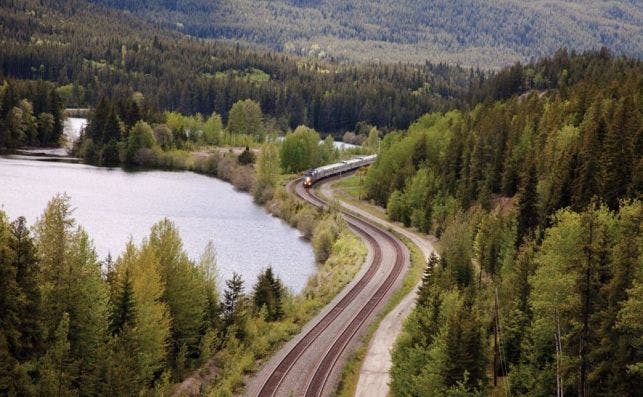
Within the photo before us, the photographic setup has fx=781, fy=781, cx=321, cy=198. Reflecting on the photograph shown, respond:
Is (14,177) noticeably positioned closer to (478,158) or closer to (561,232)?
(478,158)

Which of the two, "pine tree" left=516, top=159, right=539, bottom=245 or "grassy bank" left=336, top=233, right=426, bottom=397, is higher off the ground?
"pine tree" left=516, top=159, right=539, bottom=245

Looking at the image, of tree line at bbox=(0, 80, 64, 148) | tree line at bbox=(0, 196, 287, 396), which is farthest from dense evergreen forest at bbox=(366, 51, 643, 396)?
tree line at bbox=(0, 80, 64, 148)

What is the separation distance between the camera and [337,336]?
6072 cm

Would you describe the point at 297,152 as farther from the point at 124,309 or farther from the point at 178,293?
the point at 124,309

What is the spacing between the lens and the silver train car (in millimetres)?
142100

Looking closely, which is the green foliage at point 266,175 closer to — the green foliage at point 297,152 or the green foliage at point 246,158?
Result: the green foliage at point 246,158

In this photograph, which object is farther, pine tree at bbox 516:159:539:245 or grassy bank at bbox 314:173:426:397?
pine tree at bbox 516:159:539:245

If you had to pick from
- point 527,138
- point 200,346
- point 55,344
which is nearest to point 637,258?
point 200,346

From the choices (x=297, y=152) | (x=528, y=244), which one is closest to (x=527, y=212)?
(x=528, y=244)

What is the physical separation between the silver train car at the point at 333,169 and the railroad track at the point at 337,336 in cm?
4687

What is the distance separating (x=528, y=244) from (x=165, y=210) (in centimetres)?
6521

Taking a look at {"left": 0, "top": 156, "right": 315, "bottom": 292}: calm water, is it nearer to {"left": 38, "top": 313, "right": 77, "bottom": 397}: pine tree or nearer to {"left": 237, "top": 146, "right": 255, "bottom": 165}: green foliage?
{"left": 237, "top": 146, "right": 255, "bottom": 165}: green foliage

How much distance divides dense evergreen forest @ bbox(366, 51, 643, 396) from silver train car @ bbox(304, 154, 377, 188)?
16.9 metres

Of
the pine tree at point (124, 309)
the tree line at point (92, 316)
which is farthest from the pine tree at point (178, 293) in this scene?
the pine tree at point (124, 309)
